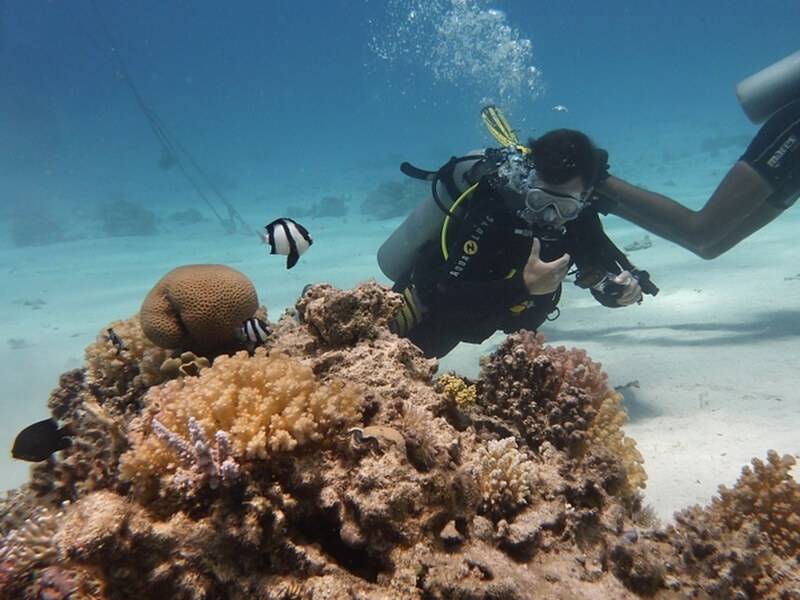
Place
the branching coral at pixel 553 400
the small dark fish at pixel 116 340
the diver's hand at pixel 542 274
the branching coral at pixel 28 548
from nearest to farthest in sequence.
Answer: the branching coral at pixel 28 548 < the branching coral at pixel 553 400 < the small dark fish at pixel 116 340 < the diver's hand at pixel 542 274

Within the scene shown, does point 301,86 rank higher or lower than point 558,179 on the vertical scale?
higher

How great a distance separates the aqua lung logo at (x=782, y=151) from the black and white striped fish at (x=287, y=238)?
19.4 ft

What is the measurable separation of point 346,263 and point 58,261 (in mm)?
13307

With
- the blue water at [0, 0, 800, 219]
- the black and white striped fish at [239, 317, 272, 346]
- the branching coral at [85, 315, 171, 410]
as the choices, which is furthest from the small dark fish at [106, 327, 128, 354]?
the blue water at [0, 0, 800, 219]

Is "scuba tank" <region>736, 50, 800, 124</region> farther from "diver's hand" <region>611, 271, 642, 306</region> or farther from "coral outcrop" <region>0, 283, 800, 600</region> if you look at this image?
"coral outcrop" <region>0, 283, 800, 600</region>

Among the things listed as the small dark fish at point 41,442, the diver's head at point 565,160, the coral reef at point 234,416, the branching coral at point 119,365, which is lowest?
the coral reef at point 234,416

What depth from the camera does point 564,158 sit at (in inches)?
170

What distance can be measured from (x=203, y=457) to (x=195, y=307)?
46.7 inches

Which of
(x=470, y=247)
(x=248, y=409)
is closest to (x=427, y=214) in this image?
(x=470, y=247)

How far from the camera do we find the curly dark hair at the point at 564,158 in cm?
430

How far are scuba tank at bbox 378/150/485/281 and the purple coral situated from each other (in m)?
3.64

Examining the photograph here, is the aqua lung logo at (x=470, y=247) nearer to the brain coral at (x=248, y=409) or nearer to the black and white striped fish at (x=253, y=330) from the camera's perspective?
the black and white striped fish at (x=253, y=330)

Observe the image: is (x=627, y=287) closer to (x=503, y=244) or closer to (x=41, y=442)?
(x=503, y=244)

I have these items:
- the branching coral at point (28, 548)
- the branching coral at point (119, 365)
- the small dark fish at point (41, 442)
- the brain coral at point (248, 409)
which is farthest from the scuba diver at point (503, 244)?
the branching coral at point (28, 548)
